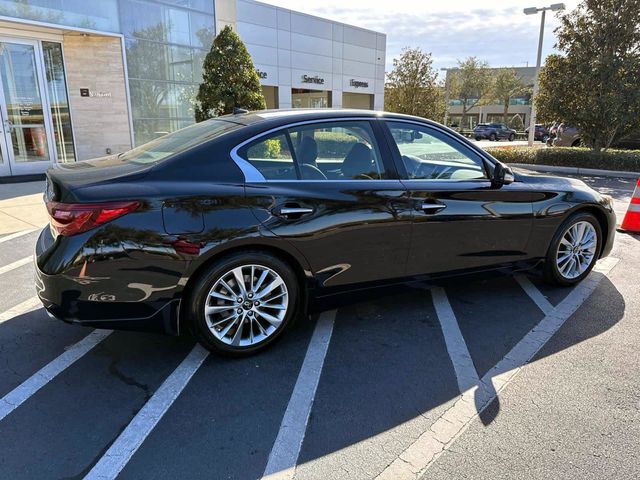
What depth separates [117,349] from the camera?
337 centimetres

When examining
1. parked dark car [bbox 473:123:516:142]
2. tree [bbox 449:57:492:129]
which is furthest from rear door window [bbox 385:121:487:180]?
tree [bbox 449:57:492:129]

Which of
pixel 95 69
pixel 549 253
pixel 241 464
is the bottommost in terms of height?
pixel 241 464

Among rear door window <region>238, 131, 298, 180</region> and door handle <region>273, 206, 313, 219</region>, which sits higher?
rear door window <region>238, 131, 298, 180</region>

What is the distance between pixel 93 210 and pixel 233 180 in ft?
2.78

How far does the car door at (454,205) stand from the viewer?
12.0 ft

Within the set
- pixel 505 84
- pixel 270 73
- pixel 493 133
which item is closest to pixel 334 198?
pixel 270 73

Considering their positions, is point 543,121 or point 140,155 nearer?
point 140,155

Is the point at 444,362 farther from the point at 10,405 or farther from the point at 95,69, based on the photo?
the point at 95,69

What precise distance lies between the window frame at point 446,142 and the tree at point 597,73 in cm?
1213

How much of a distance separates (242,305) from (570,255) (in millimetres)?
3195

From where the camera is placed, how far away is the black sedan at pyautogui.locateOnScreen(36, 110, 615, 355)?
2.81 metres

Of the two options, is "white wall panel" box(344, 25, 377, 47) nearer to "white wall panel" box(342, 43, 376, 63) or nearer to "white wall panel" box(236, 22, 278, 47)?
"white wall panel" box(342, 43, 376, 63)

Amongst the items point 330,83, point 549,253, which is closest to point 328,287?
point 549,253

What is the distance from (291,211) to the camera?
315 cm
